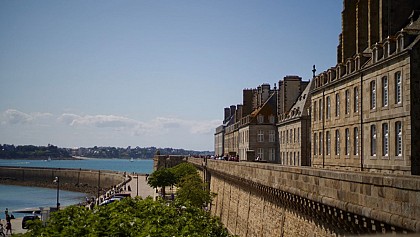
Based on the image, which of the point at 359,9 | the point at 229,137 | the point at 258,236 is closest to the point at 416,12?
the point at 359,9

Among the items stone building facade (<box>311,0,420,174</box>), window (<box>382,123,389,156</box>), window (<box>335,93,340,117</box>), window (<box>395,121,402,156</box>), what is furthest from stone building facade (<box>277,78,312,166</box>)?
window (<box>395,121,402,156</box>)

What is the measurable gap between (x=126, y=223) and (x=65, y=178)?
14015 cm

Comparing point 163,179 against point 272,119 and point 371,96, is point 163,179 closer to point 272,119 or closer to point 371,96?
point 272,119

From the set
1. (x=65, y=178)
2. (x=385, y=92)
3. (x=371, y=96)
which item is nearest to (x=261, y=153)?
(x=371, y=96)

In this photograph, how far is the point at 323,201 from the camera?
54.7ft

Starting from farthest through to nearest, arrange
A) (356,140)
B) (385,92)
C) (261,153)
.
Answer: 1. (261,153)
2. (356,140)
3. (385,92)

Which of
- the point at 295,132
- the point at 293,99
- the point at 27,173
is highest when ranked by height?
the point at 293,99

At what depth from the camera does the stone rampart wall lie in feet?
38.3

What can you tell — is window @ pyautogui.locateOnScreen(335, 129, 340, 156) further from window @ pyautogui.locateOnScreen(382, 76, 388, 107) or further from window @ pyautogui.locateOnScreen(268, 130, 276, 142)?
window @ pyautogui.locateOnScreen(268, 130, 276, 142)

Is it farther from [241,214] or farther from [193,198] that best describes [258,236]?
[193,198]

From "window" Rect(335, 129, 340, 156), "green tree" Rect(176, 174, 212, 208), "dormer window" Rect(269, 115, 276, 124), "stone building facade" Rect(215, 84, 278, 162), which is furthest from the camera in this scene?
"dormer window" Rect(269, 115, 276, 124)

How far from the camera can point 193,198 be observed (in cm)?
4869

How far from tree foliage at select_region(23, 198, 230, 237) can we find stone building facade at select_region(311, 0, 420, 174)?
944 centimetres

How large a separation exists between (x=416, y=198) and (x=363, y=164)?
63.7 ft
